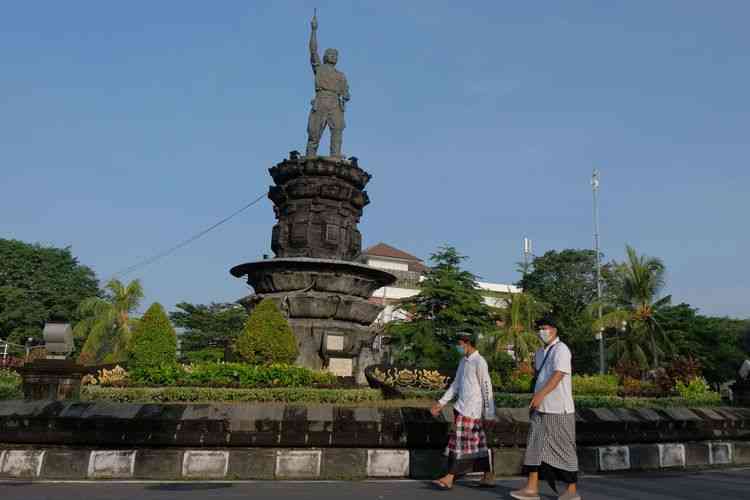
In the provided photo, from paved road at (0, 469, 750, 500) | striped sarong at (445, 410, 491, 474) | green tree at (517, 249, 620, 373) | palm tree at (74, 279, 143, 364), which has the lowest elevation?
paved road at (0, 469, 750, 500)

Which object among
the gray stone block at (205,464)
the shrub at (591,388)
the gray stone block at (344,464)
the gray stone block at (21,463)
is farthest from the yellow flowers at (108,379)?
the shrub at (591,388)

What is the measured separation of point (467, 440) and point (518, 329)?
29.0 m

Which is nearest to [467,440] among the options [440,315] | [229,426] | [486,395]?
[486,395]

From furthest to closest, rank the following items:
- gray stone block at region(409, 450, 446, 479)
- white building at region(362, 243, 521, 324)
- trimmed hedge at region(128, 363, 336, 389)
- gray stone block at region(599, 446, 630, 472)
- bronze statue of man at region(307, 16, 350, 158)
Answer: white building at region(362, 243, 521, 324) < bronze statue of man at region(307, 16, 350, 158) < trimmed hedge at region(128, 363, 336, 389) < gray stone block at region(599, 446, 630, 472) < gray stone block at region(409, 450, 446, 479)

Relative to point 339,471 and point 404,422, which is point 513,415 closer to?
point 404,422

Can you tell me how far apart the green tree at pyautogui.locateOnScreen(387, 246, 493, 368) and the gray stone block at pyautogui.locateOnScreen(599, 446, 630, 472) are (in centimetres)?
2288

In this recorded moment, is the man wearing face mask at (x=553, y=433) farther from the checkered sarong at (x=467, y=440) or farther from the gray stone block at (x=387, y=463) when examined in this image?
the gray stone block at (x=387, y=463)

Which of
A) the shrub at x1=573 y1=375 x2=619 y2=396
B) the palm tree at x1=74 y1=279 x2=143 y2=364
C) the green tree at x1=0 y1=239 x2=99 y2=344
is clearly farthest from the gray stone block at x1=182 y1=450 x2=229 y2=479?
the green tree at x1=0 y1=239 x2=99 y2=344

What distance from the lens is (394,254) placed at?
71.3 meters

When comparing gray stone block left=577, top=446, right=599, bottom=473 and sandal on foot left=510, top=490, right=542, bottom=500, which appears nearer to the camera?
sandal on foot left=510, top=490, right=542, bottom=500

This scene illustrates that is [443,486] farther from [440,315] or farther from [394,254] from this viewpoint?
[394,254]

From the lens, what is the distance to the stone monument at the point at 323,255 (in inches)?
655

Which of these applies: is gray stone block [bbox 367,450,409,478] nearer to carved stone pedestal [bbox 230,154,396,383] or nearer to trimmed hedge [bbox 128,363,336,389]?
trimmed hedge [bbox 128,363,336,389]

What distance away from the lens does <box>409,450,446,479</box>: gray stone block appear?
7.88 meters
